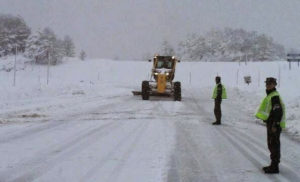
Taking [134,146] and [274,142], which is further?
[134,146]

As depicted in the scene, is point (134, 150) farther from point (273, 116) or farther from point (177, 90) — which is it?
point (177, 90)

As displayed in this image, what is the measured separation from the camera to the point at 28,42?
82938 mm

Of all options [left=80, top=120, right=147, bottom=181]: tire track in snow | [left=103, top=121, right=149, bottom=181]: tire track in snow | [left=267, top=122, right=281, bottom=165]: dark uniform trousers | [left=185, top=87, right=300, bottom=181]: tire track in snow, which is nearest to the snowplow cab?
[left=185, top=87, right=300, bottom=181]: tire track in snow

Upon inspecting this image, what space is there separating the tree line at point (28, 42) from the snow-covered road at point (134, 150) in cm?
5676

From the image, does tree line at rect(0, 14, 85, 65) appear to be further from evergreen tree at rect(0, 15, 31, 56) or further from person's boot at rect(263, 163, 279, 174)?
person's boot at rect(263, 163, 279, 174)

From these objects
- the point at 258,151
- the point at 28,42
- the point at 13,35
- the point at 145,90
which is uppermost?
the point at 13,35

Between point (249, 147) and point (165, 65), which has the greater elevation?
point (165, 65)

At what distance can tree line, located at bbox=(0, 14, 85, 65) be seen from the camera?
81625 millimetres

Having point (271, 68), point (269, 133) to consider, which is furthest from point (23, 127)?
point (271, 68)

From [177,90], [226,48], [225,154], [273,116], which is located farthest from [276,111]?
[226,48]

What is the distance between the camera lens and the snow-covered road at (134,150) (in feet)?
22.5

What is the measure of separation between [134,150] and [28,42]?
259 ft

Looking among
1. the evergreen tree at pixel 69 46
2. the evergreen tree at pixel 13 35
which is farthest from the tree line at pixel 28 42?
the evergreen tree at pixel 69 46

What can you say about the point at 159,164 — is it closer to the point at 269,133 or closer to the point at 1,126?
the point at 269,133
